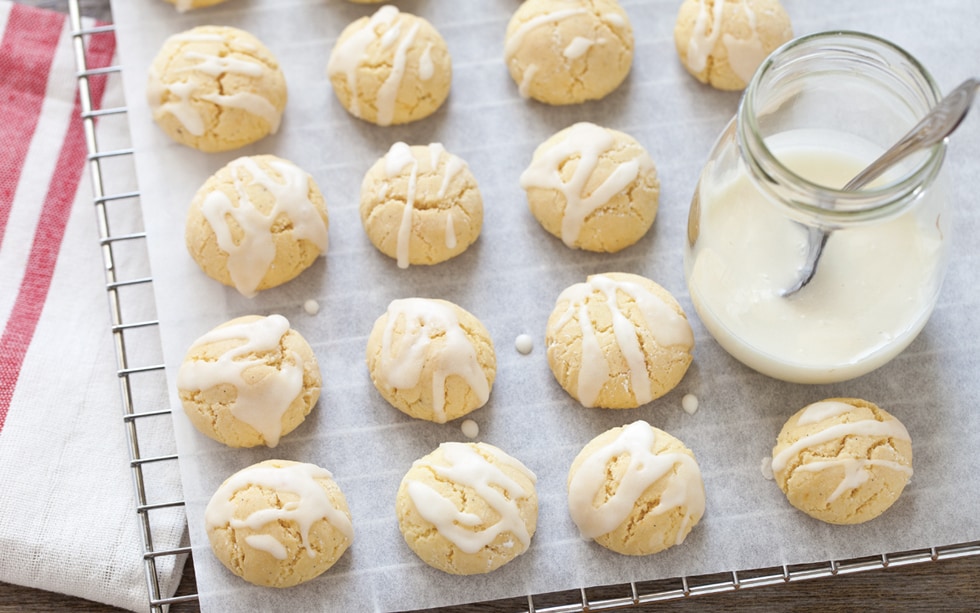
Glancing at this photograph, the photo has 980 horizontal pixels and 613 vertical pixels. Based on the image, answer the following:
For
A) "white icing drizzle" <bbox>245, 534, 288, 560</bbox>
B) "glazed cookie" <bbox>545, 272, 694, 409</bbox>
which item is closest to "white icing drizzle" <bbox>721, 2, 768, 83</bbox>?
"glazed cookie" <bbox>545, 272, 694, 409</bbox>

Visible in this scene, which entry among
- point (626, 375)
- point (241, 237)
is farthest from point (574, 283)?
point (241, 237)

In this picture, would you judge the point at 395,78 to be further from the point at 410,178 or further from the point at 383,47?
the point at 410,178

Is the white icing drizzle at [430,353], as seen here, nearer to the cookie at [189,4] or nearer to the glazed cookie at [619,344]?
the glazed cookie at [619,344]

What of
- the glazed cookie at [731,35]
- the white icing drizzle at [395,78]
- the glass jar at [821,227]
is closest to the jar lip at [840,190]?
the glass jar at [821,227]

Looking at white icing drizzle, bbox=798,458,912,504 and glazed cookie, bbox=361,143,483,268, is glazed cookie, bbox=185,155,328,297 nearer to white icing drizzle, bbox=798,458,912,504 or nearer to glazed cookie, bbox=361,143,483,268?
glazed cookie, bbox=361,143,483,268

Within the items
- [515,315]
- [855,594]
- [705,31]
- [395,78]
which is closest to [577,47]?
[705,31]

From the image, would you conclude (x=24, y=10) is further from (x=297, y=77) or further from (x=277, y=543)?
(x=277, y=543)
